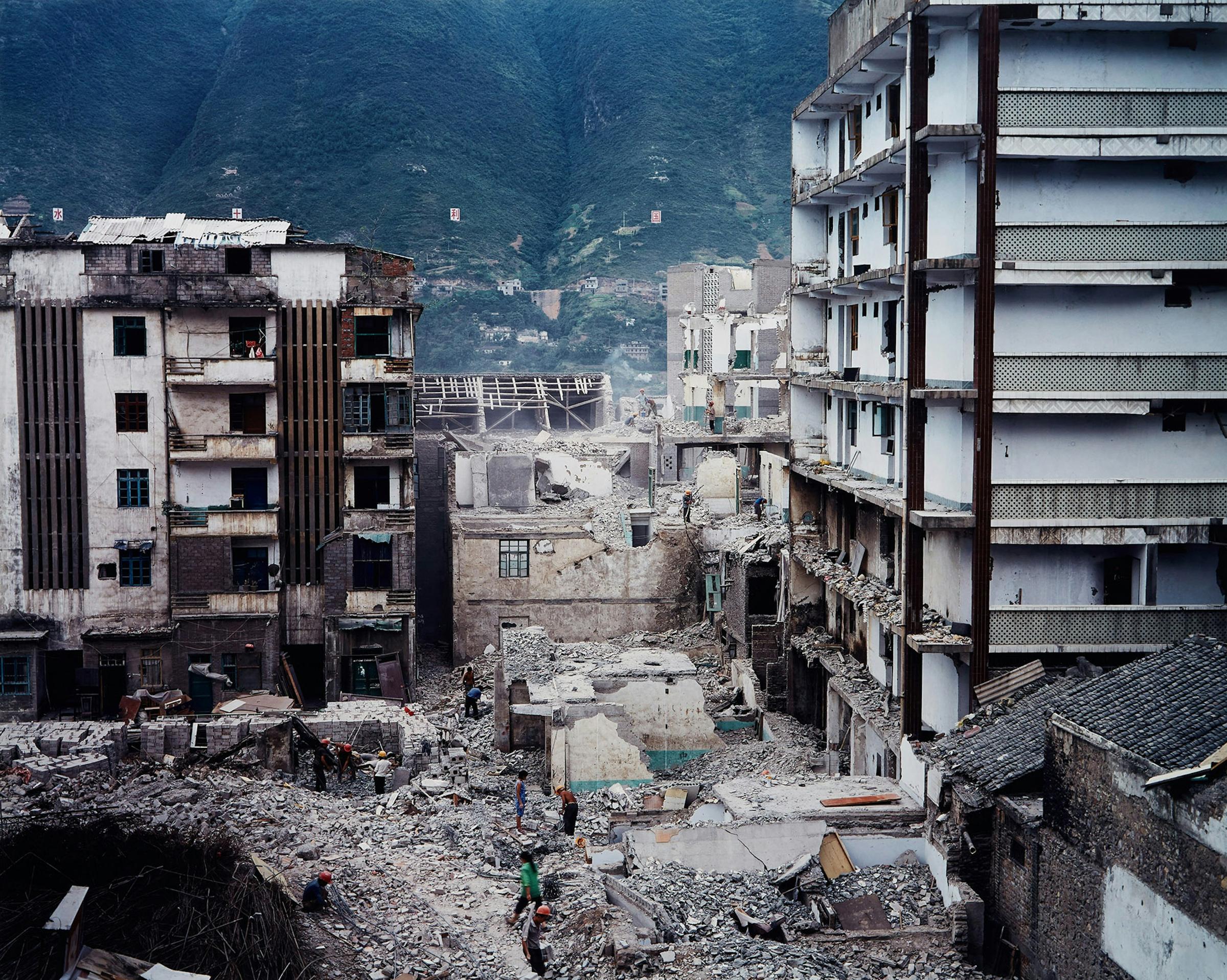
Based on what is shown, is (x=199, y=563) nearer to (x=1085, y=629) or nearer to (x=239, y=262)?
(x=239, y=262)

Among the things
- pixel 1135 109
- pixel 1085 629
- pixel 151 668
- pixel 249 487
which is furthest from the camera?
pixel 249 487

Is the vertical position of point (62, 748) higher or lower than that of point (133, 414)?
lower

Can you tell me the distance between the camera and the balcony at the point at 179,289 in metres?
36.6

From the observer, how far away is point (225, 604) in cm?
3741

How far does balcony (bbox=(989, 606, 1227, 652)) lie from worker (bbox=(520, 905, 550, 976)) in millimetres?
9455

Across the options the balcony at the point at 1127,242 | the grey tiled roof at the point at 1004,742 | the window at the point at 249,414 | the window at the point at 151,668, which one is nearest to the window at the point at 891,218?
the balcony at the point at 1127,242

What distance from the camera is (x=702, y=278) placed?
75625 mm

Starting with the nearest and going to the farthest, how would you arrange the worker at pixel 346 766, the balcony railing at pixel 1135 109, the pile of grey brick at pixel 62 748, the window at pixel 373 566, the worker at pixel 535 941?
the worker at pixel 535 941, the balcony railing at pixel 1135 109, the pile of grey brick at pixel 62 748, the worker at pixel 346 766, the window at pixel 373 566

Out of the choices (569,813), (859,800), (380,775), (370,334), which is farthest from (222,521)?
(859,800)

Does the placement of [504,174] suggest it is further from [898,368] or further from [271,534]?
[898,368]

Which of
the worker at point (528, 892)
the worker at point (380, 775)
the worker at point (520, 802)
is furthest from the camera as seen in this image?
the worker at point (380, 775)

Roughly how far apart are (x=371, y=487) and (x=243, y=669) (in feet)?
21.3

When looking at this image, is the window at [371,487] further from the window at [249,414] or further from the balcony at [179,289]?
the balcony at [179,289]

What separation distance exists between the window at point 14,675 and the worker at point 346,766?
1266cm
